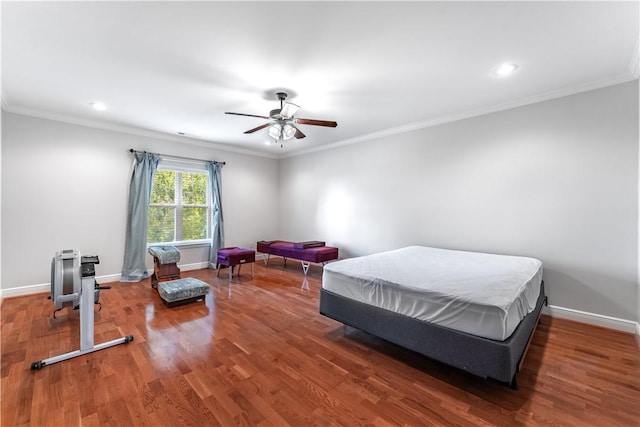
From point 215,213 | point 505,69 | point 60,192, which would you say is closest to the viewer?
point 505,69

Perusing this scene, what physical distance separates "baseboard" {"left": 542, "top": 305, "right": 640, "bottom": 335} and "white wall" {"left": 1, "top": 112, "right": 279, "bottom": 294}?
20.0 ft

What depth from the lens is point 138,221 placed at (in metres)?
4.68

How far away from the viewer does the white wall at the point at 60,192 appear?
3.74 metres

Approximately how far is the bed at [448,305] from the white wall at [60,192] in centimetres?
402

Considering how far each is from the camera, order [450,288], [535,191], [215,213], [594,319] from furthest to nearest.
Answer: [215,213] < [535,191] < [594,319] < [450,288]

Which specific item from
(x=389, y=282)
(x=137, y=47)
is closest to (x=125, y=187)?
(x=137, y=47)

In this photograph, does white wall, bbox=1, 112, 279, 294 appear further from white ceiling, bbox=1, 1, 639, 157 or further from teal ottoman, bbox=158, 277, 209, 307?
teal ottoman, bbox=158, 277, 209, 307

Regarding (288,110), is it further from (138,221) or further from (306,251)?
(138,221)

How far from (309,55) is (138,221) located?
410cm

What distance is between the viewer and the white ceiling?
1914 millimetres

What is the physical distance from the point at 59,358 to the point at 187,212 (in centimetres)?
358

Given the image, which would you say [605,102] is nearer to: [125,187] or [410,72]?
[410,72]

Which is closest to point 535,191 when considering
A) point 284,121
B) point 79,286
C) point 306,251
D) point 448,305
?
point 448,305

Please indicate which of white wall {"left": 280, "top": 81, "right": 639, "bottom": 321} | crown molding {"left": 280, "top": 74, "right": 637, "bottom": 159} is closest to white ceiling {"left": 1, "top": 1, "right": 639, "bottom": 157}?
crown molding {"left": 280, "top": 74, "right": 637, "bottom": 159}
